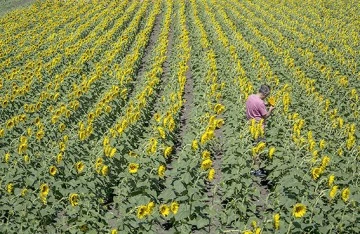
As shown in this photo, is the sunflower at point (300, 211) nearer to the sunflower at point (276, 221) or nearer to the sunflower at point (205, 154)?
the sunflower at point (276, 221)

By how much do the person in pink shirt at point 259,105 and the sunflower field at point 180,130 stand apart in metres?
0.23

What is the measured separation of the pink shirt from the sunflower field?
223mm

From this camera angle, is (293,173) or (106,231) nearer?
(106,231)

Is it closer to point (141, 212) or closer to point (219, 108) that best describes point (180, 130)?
point (219, 108)

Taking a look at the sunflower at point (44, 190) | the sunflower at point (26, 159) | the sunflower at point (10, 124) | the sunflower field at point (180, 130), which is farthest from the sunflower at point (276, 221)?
the sunflower at point (10, 124)

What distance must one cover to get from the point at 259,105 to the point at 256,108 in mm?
93

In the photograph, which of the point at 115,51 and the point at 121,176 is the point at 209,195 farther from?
the point at 115,51

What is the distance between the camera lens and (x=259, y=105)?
25.4 feet

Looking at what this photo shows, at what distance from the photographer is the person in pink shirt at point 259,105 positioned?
7684 mm

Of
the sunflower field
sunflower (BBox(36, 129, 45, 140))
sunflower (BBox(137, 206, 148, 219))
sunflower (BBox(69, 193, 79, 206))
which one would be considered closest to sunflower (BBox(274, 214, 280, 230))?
the sunflower field

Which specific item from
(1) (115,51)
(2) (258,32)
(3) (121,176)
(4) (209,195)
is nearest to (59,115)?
(3) (121,176)

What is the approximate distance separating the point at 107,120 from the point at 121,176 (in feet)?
10.3

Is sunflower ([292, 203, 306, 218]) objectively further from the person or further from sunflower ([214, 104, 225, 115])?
sunflower ([214, 104, 225, 115])

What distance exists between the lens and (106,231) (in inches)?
207
